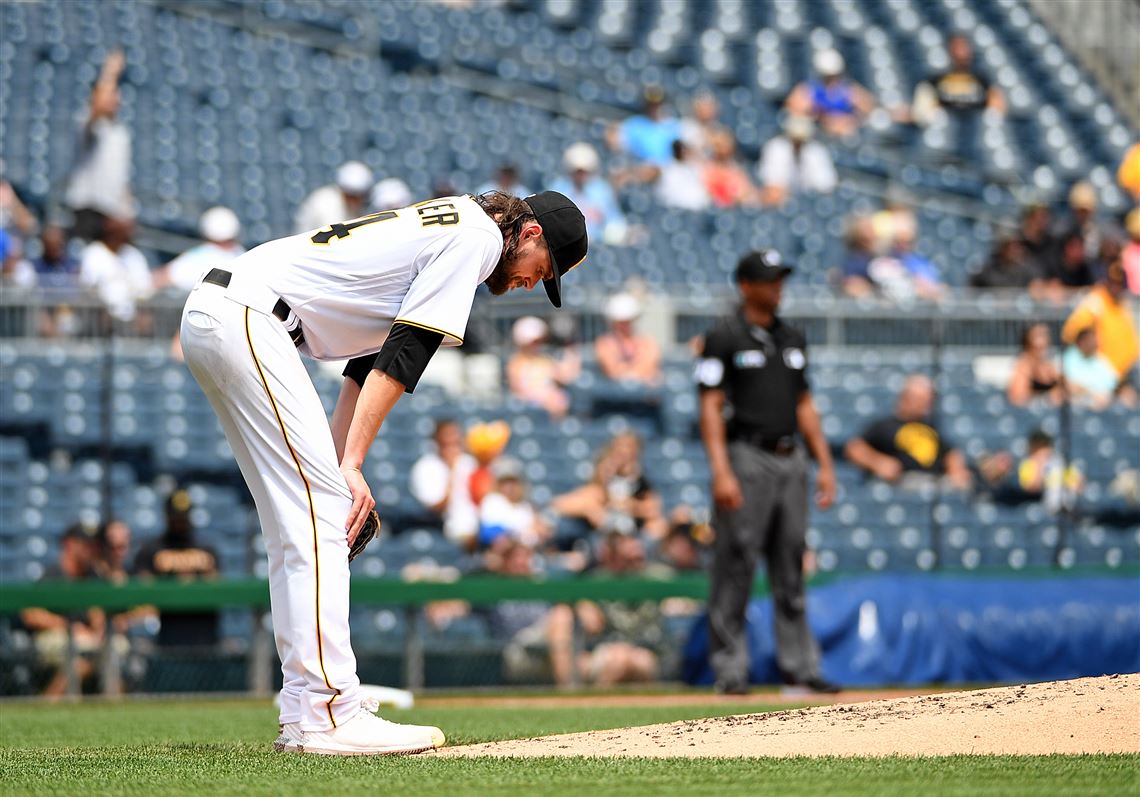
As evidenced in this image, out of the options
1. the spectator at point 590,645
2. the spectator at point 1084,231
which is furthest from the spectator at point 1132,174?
the spectator at point 590,645

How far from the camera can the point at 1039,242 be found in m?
17.2

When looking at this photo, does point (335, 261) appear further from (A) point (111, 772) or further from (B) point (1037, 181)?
(B) point (1037, 181)

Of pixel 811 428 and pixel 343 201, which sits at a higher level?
pixel 343 201

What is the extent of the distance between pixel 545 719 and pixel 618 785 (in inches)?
138

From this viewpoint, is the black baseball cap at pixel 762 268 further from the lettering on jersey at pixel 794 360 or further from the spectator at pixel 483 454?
the spectator at pixel 483 454

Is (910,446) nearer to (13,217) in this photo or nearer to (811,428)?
(811,428)

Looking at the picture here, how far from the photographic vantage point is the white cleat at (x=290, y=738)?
534 cm

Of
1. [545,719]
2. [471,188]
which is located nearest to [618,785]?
[545,719]

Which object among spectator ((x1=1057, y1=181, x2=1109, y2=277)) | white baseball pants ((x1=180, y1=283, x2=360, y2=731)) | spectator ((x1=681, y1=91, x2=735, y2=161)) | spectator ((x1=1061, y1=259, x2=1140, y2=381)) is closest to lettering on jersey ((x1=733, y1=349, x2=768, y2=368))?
white baseball pants ((x1=180, y1=283, x2=360, y2=731))

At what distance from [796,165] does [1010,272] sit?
12.4 ft

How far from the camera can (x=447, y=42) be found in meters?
21.9

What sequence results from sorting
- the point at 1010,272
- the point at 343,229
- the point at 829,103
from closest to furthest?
1. the point at 343,229
2. the point at 1010,272
3. the point at 829,103

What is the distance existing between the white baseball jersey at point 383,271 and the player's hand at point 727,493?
4.27 m

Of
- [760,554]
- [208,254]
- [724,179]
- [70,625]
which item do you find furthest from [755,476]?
[724,179]
